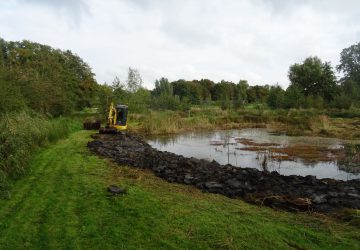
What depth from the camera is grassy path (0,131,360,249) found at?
450 centimetres

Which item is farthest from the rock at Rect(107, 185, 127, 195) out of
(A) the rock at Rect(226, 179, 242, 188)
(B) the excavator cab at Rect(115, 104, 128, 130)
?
(B) the excavator cab at Rect(115, 104, 128, 130)

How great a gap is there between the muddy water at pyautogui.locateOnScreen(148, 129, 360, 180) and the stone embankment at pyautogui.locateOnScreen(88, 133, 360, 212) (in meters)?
2.44

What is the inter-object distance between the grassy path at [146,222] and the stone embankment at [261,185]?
0.48 metres

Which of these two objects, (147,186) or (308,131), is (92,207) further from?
(308,131)

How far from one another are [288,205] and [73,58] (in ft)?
129

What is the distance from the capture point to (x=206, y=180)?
8.05 metres

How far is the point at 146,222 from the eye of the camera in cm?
517

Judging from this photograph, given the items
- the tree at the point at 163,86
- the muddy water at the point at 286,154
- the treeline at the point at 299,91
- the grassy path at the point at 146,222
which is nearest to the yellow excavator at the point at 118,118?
the muddy water at the point at 286,154

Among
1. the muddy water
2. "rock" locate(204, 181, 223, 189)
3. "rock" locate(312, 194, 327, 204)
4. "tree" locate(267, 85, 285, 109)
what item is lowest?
the muddy water

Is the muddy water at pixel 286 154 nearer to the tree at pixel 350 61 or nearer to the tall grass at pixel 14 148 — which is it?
the tall grass at pixel 14 148

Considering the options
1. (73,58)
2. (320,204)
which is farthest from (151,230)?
(73,58)

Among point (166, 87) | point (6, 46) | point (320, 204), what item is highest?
point (6, 46)

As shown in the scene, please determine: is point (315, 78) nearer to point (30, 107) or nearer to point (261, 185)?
point (30, 107)

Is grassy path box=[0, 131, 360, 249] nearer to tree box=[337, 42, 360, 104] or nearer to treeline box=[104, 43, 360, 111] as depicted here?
treeline box=[104, 43, 360, 111]
